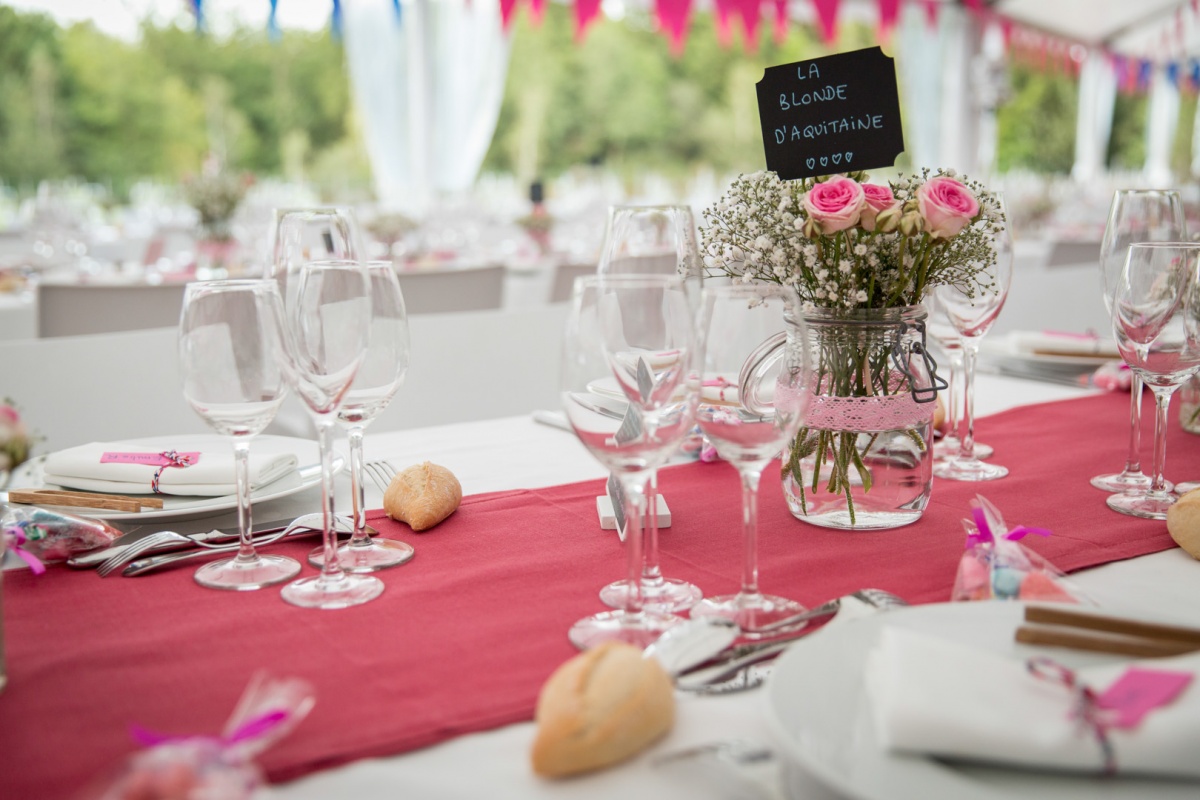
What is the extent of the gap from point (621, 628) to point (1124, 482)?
69cm

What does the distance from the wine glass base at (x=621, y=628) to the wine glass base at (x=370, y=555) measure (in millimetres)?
219

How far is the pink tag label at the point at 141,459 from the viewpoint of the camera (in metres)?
1.09

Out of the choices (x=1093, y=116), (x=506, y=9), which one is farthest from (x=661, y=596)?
(x=1093, y=116)

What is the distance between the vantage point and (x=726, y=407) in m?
0.83

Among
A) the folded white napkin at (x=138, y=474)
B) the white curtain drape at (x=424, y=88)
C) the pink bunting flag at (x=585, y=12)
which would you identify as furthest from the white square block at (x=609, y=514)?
the white curtain drape at (x=424, y=88)

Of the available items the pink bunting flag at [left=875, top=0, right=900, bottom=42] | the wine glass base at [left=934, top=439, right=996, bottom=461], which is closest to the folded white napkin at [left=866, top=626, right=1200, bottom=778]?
the wine glass base at [left=934, top=439, right=996, bottom=461]

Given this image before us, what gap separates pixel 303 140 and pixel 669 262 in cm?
1669

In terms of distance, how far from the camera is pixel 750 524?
77 centimetres

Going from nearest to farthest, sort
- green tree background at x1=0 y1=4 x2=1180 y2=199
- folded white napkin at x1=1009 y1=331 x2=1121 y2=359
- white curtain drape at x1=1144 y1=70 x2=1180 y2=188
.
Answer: folded white napkin at x1=1009 y1=331 x2=1121 y2=359 → green tree background at x1=0 y1=4 x2=1180 y2=199 → white curtain drape at x1=1144 y1=70 x2=1180 y2=188

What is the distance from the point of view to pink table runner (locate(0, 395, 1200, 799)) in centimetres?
64

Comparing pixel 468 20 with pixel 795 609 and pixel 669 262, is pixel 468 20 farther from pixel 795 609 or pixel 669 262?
pixel 795 609

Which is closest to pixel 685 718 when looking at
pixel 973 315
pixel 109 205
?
pixel 973 315

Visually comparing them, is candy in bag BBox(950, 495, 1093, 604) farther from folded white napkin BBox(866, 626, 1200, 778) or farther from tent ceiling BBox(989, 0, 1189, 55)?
tent ceiling BBox(989, 0, 1189, 55)

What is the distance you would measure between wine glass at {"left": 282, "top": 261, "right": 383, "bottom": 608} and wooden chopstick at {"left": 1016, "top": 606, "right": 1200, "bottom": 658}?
1.60ft
